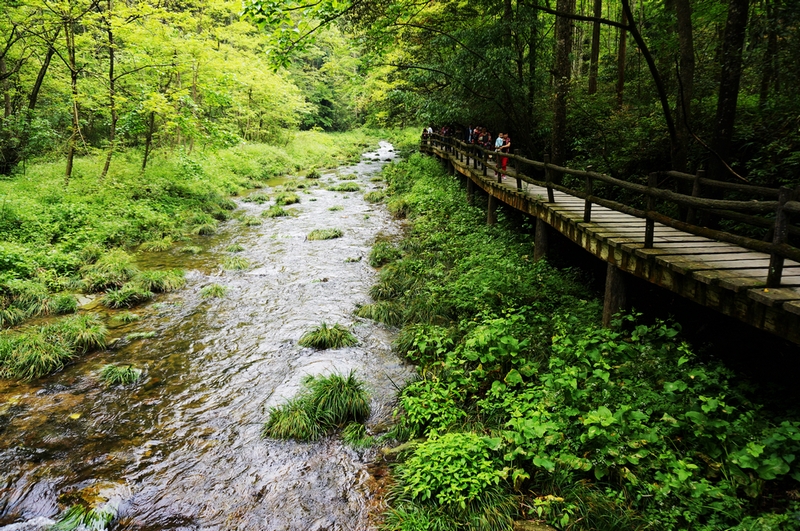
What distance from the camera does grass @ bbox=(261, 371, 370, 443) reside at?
584 centimetres

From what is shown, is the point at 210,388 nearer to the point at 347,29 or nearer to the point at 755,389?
the point at 755,389

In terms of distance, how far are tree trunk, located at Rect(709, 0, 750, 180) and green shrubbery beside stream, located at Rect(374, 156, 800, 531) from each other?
3304 mm

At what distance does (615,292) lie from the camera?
22.0ft

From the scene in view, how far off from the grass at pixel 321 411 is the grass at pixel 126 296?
5.43 m

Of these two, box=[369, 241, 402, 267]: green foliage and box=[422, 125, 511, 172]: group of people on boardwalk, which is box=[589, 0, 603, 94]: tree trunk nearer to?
box=[422, 125, 511, 172]: group of people on boardwalk

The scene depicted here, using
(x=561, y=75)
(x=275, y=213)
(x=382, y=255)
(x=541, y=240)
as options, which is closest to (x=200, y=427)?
(x=382, y=255)

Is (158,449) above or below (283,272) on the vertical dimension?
below

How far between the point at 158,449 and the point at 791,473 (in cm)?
678

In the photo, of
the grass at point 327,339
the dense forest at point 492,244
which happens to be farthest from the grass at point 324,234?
the grass at point 327,339

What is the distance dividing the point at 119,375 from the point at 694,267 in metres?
8.43

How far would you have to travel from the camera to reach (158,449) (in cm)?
552

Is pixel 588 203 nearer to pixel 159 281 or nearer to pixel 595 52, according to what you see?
pixel 159 281

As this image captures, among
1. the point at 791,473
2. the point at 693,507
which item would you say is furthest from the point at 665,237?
the point at 693,507

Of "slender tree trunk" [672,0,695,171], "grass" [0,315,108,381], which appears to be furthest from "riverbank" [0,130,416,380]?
"slender tree trunk" [672,0,695,171]
